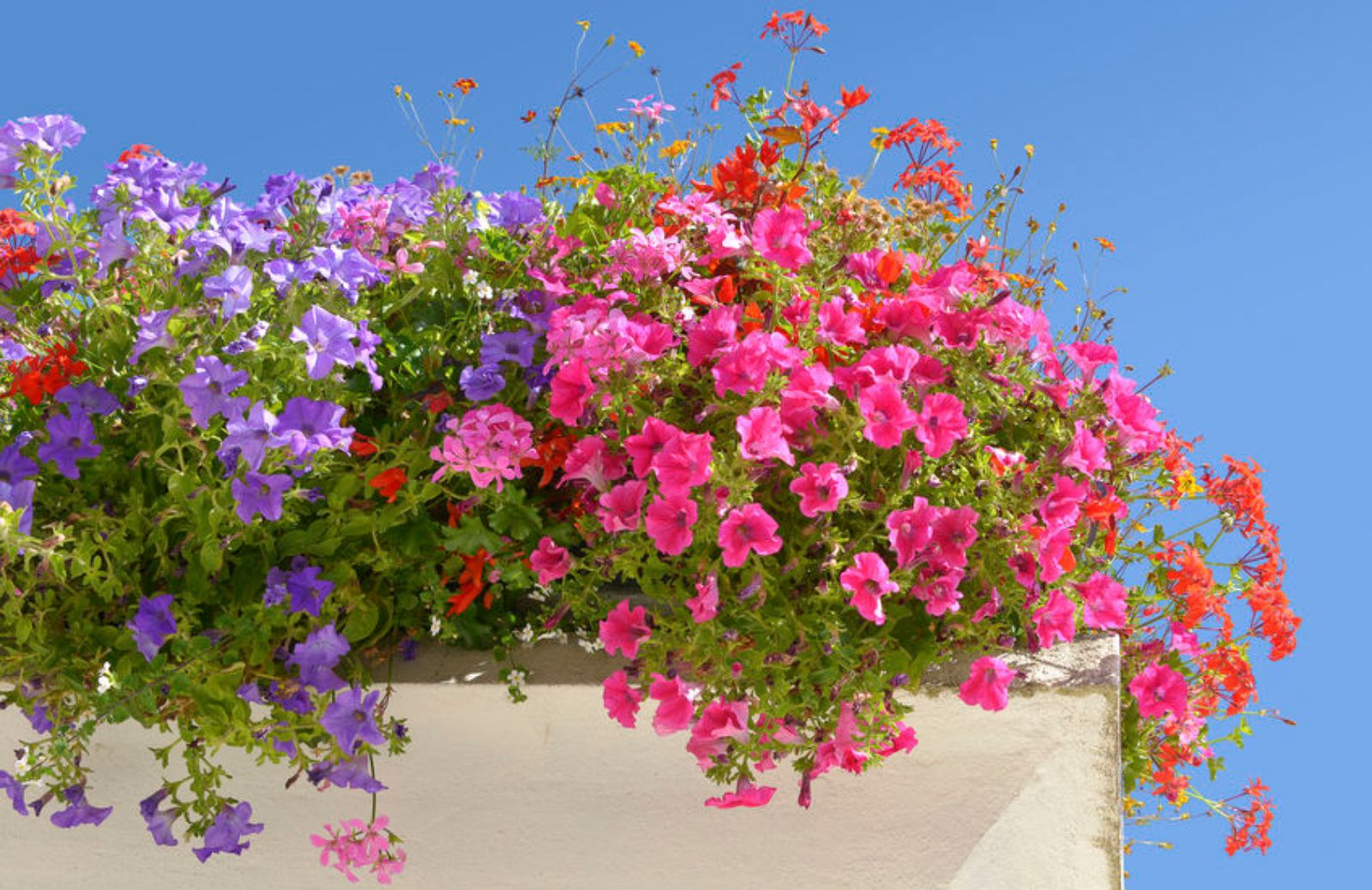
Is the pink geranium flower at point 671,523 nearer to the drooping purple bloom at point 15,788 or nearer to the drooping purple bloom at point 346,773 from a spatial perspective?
the drooping purple bloom at point 346,773

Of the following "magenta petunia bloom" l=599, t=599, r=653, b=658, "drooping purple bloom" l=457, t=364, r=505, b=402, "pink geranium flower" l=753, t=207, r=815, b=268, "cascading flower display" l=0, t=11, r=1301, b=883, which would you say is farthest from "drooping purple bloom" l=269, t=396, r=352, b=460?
"pink geranium flower" l=753, t=207, r=815, b=268

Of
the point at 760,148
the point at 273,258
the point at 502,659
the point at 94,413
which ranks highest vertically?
the point at 760,148

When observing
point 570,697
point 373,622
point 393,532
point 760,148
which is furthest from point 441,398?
point 760,148

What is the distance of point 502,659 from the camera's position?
2.74 m

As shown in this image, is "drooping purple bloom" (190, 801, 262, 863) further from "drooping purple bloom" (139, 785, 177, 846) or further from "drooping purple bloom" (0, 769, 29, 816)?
"drooping purple bloom" (0, 769, 29, 816)

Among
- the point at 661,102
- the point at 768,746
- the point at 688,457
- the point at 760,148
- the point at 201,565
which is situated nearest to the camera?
the point at 688,457

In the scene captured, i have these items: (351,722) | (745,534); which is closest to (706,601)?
(745,534)

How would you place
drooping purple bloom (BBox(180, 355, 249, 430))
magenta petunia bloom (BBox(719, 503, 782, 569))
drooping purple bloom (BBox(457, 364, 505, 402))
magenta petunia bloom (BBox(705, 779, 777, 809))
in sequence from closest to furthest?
magenta petunia bloom (BBox(719, 503, 782, 569))
drooping purple bloom (BBox(180, 355, 249, 430))
magenta petunia bloom (BBox(705, 779, 777, 809))
drooping purple bloom (BBox(457, 364, 505, 402))

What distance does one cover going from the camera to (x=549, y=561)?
8.26 ft

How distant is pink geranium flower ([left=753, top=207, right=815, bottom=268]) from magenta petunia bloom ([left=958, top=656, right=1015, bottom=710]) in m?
0.85

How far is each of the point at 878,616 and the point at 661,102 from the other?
1.57 metres

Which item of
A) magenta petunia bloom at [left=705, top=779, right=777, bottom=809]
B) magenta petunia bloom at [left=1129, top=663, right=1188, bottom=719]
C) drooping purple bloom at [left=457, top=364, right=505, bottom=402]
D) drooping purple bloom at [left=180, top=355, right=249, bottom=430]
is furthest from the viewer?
magenta petunia bloom at [left=1129, top=663, right=1188, bottom=719]

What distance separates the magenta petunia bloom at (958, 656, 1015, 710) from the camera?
2.43 metres

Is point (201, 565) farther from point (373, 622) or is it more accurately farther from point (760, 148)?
point (760, 148)
